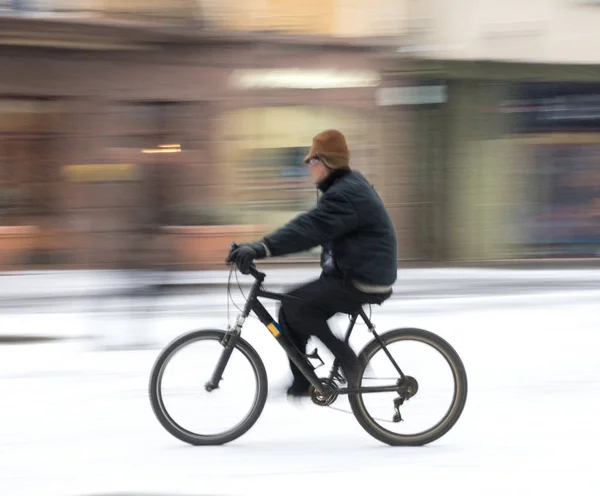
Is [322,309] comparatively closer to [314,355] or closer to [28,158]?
[314,355]

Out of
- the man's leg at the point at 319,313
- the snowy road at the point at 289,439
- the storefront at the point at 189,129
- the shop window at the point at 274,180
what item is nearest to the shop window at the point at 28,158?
the storefront at the point at 189,129

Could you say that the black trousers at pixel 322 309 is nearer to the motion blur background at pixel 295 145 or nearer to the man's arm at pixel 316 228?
the man's arm at pixel 316 228

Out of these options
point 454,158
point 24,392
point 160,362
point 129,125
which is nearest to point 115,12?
point 129,125

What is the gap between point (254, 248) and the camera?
15.4 feet

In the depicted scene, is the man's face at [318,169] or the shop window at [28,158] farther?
the shop window at [28,158]

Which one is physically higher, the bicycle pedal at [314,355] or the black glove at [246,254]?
the black glove at [246,254]

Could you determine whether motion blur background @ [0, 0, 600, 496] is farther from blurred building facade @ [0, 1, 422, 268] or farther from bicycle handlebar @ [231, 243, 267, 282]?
bicycle handlebar @ [231, 243, 267, 282]

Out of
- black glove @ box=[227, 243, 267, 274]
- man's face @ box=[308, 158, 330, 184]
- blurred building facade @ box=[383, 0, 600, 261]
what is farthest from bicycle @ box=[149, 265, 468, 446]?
blurred building facade @ box=[383, 0, 600, 261]

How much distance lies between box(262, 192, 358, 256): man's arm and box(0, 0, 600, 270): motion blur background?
28.3 ft

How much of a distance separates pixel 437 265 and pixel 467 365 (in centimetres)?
807

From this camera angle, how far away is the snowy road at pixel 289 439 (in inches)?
172

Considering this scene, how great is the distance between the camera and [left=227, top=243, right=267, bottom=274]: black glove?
183 inches

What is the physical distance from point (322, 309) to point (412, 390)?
0.64 meters

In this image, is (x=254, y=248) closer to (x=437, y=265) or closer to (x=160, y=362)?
(x=160, y=362)
